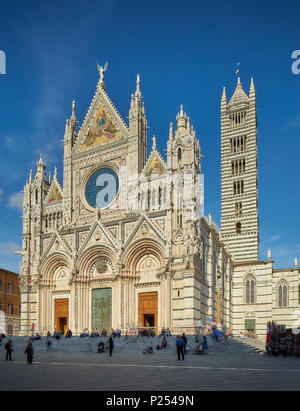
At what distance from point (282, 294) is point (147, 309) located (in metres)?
20.3

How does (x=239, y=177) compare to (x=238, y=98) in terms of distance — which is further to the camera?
(x=238, y=98)

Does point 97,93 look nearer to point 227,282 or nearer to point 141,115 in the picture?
point 141,115

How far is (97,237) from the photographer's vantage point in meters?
38.3

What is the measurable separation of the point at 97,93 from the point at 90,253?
14909mm

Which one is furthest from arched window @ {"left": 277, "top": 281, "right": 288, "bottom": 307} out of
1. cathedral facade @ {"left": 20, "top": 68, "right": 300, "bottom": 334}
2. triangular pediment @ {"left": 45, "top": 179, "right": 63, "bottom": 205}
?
triangular pediment @ {"left": 45, "top": 179, "right": 63, "bottom": 205}

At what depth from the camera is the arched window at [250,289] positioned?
50.3 meters

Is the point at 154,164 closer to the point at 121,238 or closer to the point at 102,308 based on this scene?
the point at 121,238

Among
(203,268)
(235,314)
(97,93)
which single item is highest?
(97,93)

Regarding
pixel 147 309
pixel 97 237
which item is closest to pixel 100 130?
pixel 97 237

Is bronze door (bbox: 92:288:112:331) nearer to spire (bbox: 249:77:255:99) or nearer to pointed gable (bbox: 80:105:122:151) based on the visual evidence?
pointed gable (bbox: 80:105:122:151)

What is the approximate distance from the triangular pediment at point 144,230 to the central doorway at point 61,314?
8179mm

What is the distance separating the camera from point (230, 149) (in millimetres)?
57750

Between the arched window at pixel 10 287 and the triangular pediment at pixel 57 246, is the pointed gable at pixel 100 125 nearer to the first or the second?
the triangular pediment at pixel 57 246
